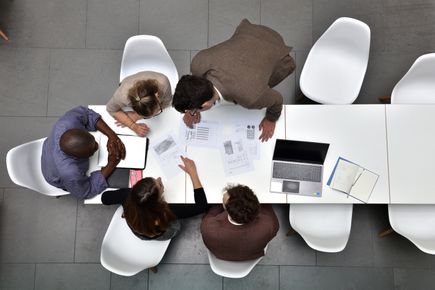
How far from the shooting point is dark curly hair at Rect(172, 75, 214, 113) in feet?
6.06

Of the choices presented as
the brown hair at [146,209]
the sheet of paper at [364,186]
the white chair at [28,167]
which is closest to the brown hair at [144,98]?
the brown hair at [146,209]

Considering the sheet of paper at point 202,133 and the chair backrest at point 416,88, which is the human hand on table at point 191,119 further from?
the chair backrest at point 416,88

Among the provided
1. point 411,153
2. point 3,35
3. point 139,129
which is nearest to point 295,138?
point 411,153

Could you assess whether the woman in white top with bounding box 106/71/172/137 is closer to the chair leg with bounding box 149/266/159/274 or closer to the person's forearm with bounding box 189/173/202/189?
the person's forearm with bounding box 189/173/202/189

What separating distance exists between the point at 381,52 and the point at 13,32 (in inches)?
142

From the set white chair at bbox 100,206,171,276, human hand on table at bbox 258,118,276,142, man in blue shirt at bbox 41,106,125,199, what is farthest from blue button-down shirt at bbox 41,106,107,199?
human hand on table at bbox 258,118,276,142

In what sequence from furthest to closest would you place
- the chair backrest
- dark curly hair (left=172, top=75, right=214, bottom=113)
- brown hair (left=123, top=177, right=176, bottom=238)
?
the chair backrest < brown hair (left=123, top=177, right=176, bottom=238) < dark curly hair (left=172, top=75, right=214, bottom=113)

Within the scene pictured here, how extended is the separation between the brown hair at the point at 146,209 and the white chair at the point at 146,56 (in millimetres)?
1057

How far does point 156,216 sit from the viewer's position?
79.7 inches

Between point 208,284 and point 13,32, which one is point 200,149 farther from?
point 13,32

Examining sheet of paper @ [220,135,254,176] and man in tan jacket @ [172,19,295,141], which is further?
sheet of paper @ [220,135,254,176]

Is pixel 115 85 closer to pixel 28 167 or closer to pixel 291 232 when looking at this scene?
pixel 28 167

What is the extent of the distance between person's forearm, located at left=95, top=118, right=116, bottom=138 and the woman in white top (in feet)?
0.30

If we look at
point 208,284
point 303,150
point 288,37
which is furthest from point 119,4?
point 208,284
